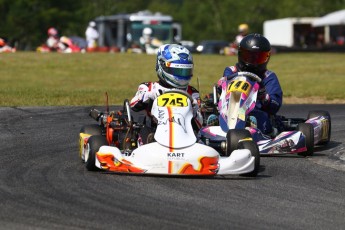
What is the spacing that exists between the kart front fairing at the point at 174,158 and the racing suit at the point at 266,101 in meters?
1.79

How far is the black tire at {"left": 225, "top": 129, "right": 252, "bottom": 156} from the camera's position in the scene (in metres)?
9.07

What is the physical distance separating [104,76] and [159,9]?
7385 centimetres

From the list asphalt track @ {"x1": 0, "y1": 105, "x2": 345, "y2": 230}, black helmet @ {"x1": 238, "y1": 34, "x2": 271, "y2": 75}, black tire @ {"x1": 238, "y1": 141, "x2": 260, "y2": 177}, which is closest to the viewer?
asphalt track @ {"x1": 0, "y1": 105, "x2": 345, "y2": 230}

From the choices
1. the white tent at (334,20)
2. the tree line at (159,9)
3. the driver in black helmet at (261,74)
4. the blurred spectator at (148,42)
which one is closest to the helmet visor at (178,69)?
the driver in black helmet at (261,74)

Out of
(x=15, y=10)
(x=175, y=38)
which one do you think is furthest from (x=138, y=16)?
(x=15, y=10)

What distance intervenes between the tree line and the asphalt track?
41.7 m

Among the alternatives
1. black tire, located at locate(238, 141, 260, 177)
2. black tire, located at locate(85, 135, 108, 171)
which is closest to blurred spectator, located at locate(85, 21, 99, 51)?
black tire, located at locate(85, 135, 108, 171)

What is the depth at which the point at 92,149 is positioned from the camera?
858 centimetres

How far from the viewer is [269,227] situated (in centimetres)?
648

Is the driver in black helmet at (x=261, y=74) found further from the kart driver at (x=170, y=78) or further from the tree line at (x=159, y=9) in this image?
the tree line at (x=159, y=9)

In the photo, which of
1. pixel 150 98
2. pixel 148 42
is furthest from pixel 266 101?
pixel 148 42

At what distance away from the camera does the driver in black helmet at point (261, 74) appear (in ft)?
34.0

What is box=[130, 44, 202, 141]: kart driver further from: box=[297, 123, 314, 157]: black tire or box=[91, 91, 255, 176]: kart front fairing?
box=[297, 123, 314, 157]: black tire

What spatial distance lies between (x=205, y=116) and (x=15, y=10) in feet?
139
